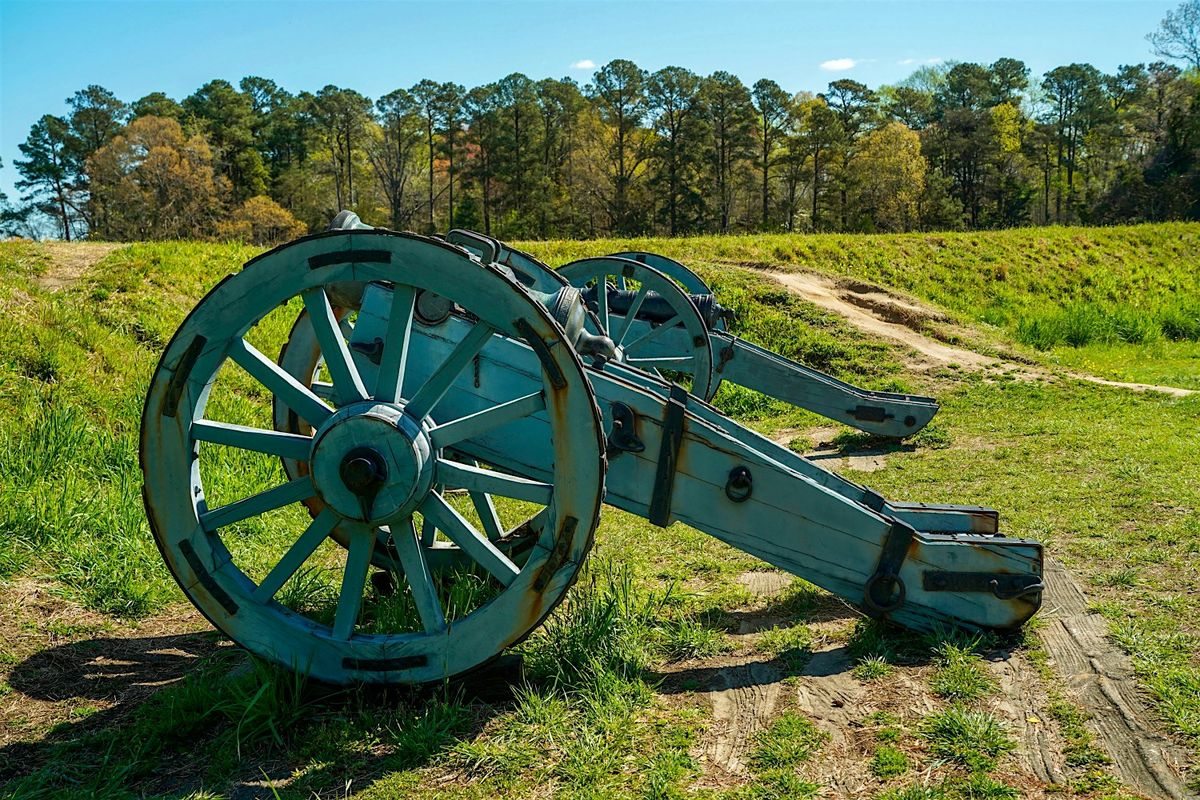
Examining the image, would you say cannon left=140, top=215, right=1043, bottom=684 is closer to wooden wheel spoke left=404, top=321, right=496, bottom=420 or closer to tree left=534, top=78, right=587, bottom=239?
wooden wheel spoke left=404, top=321, right=496, bottom=420

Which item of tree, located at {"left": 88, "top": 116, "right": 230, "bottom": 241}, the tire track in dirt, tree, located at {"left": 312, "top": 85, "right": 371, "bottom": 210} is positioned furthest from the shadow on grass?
tree, located at {"left": 312, "top": 85, "right": 371, "bottom": 210}

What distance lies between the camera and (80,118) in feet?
151

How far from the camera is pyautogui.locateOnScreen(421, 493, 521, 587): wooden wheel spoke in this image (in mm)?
3211

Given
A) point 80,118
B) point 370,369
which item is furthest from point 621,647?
point 80,118

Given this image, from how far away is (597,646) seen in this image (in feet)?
11.9

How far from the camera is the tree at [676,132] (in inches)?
1694

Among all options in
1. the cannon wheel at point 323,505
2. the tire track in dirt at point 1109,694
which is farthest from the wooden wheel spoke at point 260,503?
the tire track in dirt at point 1109,694

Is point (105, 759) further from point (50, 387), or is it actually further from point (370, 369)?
point (50, 387)

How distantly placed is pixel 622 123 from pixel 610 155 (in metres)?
1.65

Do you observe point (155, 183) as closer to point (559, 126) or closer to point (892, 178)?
point (559, 126)

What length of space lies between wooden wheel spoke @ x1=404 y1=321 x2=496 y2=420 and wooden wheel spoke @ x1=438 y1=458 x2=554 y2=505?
20 centimetres

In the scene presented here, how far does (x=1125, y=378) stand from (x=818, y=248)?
24.9 feet

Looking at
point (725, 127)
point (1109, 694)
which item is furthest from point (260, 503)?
point (725, 127)

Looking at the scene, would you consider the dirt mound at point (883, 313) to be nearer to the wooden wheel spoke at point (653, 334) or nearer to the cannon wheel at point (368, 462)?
the wooden wheel spoke at point (653, 334)
